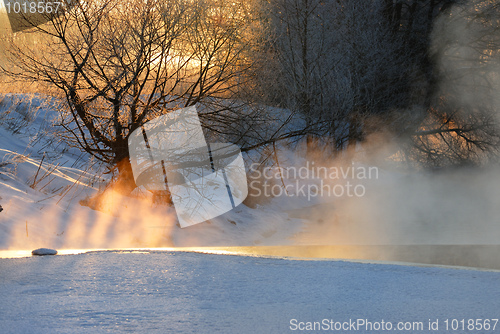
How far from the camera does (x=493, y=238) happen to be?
28.2 ft

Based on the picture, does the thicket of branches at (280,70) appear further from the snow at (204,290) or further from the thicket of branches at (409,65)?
the snow at (204,290)

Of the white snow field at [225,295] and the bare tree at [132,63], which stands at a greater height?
the bare tree at [132,63]

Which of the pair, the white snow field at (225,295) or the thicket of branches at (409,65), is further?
the thicket of branches at (409,65)

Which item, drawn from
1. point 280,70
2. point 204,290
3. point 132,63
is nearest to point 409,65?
point 280,70

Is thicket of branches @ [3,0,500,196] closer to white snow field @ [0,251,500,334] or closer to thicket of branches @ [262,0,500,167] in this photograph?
thicket of branches @ [262,0,500,167]

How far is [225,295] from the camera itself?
286cm

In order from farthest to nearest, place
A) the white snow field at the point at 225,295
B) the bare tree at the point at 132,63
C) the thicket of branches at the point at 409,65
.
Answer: the thicket of branches at the point at 409,65
the bare tree at the point at 132,63
the white snow field at the point at 225,295

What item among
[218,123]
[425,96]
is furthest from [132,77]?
[425,96]

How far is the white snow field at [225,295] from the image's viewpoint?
2377mm

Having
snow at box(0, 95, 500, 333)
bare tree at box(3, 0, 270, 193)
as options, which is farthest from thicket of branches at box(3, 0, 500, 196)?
snow at box(0, 95, 500, 333)

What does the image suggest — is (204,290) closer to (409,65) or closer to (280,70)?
(280,70)

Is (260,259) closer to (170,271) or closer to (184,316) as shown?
(170,271)

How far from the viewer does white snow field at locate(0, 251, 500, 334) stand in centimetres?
238

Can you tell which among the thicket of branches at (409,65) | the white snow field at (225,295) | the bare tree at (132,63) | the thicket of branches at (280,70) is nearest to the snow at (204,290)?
the white snow field at (225,295)
